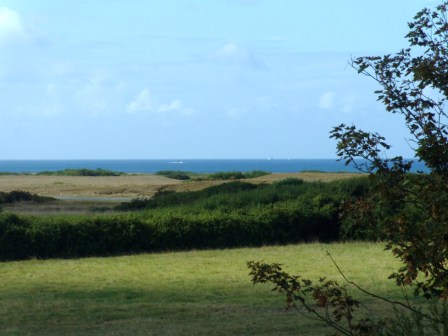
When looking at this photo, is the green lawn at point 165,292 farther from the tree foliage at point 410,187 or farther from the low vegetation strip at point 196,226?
the tree foliage at point 410,187

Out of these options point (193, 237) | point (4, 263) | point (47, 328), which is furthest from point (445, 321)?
point (193, 237)

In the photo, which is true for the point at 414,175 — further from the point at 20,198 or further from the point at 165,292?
the point at 20,198

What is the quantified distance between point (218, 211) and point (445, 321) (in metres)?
19.0

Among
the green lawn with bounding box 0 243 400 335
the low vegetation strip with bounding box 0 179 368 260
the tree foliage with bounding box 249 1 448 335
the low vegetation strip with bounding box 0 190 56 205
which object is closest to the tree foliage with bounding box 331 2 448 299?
the tree foliage with bounding box 249 1 448 335

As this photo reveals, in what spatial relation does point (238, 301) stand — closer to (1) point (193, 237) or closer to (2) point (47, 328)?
(2) point (47, 328)

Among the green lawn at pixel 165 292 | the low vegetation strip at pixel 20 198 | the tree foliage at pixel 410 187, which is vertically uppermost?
the tree foliage at pixel 410 187

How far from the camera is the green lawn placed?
1006 cm

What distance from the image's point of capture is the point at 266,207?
2458 centimetres

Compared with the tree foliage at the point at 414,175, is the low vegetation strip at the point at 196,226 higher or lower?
lower

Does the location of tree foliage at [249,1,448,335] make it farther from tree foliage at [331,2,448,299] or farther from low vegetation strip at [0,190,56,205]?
low vegetation strip at [0,190,56,205]

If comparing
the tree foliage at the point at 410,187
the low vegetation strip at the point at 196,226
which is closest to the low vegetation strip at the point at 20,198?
the low vegetation strip at the point at 196,226

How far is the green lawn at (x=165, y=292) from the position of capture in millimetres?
10062

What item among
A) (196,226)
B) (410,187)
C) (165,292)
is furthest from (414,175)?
(196,226)

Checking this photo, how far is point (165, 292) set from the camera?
1367cm
